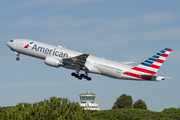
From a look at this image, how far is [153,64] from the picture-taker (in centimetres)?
6512

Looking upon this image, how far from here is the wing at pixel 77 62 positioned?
216 ft

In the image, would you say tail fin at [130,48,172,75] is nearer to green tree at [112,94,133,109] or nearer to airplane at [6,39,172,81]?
airplane at [6,39,172,81]

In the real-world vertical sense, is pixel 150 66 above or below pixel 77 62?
below

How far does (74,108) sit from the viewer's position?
44.6 m

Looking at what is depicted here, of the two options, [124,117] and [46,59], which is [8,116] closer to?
[46,59]

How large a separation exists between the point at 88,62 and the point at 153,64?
546 inches

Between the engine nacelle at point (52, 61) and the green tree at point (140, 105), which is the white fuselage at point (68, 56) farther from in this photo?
the green tree at point (140, 105)

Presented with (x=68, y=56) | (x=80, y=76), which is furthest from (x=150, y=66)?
(x=68, y=56)

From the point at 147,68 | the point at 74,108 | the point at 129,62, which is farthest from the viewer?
the point at 129,62

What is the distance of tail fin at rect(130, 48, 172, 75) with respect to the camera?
2554 inches

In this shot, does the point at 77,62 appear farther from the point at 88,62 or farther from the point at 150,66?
the point at 150,66

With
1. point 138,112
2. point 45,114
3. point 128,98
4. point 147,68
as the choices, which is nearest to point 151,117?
point 138,112

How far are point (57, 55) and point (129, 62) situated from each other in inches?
699

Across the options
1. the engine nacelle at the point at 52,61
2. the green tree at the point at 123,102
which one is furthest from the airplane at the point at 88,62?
the green tree at the point at 123,102
